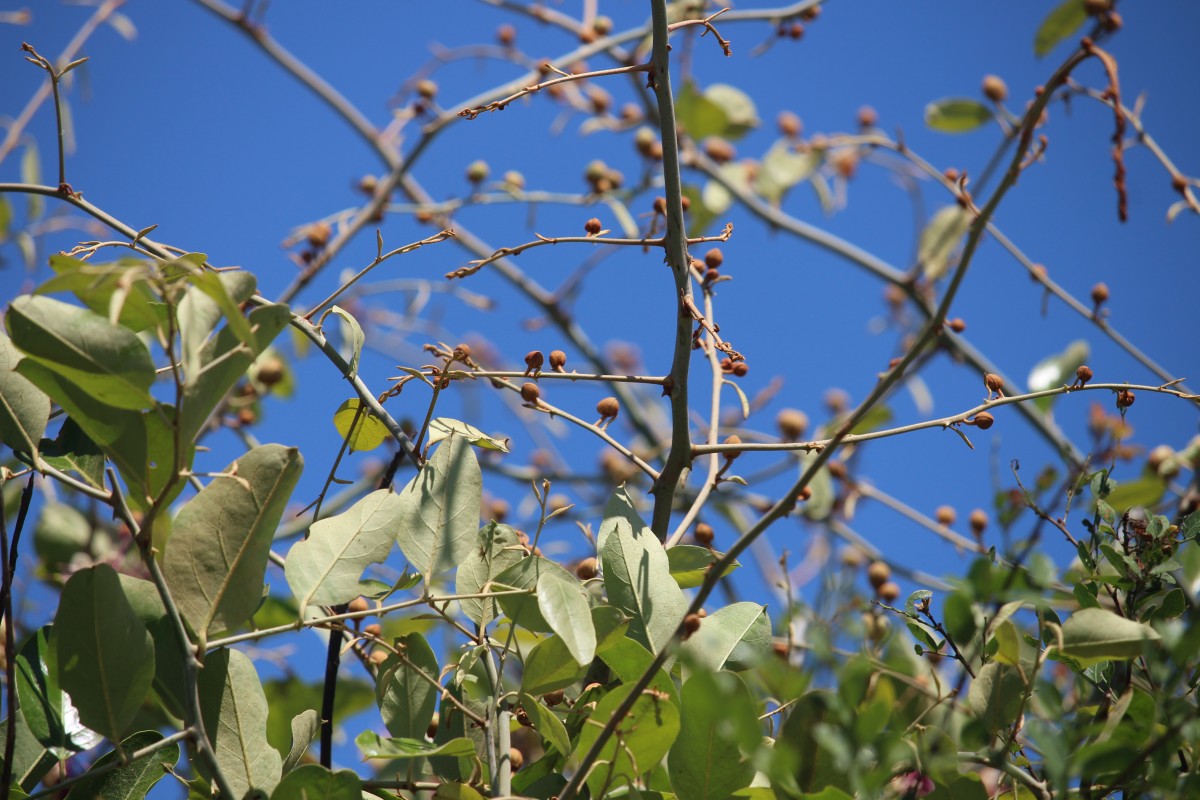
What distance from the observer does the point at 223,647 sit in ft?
2.35

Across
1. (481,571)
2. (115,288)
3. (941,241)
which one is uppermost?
(941,241)

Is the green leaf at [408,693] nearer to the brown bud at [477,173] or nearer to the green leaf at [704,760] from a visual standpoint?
the green leaf at [704,760]

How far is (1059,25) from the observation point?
2.02 metres

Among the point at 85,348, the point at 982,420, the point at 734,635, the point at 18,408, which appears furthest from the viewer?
the point at 982,420

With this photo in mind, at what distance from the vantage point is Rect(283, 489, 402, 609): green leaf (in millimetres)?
727

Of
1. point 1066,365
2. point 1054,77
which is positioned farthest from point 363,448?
point 1066,365

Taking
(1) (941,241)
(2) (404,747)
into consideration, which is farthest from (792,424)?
(2) (404,747)

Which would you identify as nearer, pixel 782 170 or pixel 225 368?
pixel 225 368

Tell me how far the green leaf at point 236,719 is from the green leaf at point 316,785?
0.21 ft

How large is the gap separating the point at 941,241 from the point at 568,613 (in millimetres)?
2090

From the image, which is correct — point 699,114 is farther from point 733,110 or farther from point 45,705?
point 45,705

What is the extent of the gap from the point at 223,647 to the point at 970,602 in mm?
485

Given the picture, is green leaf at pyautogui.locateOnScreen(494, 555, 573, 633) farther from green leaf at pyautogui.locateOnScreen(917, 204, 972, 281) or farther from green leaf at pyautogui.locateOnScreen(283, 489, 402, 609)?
green leaf at pyautogui.locateOnScreen(917, 204, 972, 281)

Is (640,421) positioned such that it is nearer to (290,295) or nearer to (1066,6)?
(290,295)
